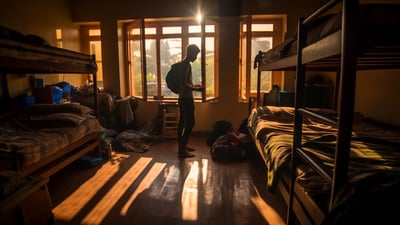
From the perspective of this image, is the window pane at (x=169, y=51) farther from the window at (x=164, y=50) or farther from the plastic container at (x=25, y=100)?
the plastic container at (x=25, y=100)

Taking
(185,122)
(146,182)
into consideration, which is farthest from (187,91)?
(146,182)

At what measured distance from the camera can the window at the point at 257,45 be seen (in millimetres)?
4562

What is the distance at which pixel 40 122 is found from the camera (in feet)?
8.64

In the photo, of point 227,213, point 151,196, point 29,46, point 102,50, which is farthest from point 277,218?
point 102,50

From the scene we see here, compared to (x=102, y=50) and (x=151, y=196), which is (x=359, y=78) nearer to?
(x=151, y=196)

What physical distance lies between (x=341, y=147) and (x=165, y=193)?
173cm

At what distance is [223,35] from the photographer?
454 cm

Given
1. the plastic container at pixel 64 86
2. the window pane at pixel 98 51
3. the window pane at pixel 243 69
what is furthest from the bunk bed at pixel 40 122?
the window pane at pixel 243 69

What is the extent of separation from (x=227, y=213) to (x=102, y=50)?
4143 mm

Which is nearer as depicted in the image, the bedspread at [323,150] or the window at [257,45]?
the bedspread at [323,150]

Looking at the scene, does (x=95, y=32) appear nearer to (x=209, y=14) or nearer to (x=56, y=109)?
(x=209, y=14)

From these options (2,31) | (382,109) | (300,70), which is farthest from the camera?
(382,109)

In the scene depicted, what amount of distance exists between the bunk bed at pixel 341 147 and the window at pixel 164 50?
2.91m

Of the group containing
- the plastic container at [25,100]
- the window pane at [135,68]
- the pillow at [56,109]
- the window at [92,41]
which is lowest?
the pillow at [56,109]
